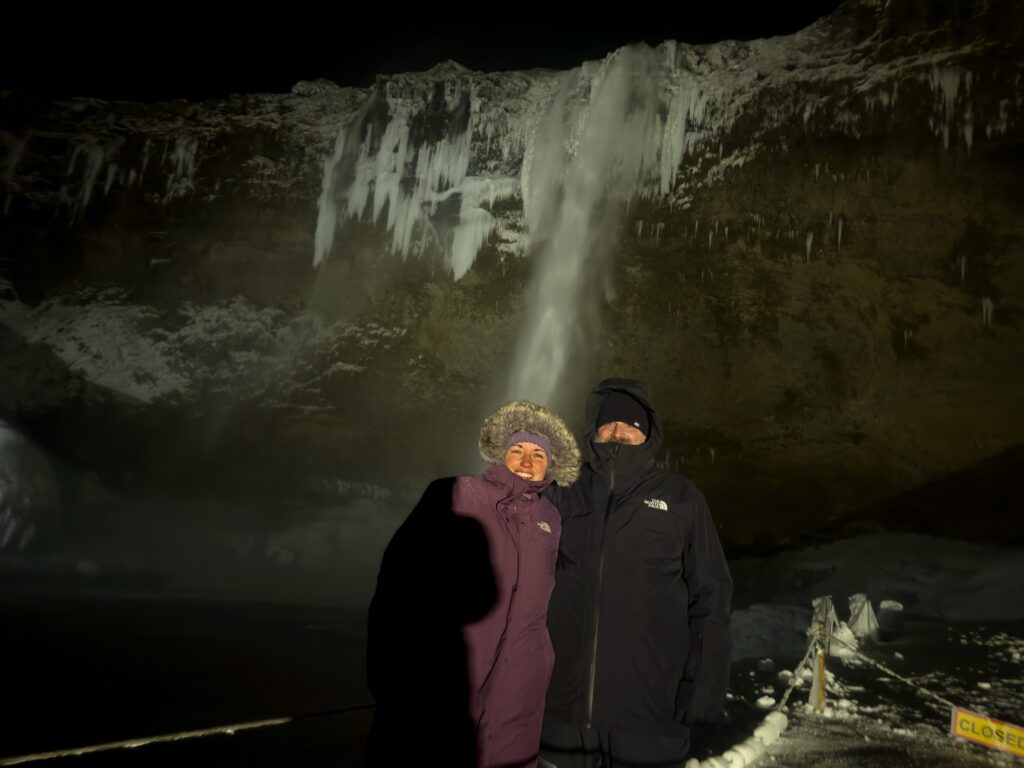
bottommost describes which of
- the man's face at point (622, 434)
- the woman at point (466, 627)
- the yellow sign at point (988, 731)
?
the yellow sign at point (988, 731)

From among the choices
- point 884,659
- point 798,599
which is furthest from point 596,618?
point 798,599

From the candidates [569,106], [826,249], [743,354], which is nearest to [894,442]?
[743,354]

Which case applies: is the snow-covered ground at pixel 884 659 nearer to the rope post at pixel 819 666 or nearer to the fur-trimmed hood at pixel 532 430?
the rope post at pixel 819 666

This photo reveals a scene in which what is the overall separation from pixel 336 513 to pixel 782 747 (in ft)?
45.7

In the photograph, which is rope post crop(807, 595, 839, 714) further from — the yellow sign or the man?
the man

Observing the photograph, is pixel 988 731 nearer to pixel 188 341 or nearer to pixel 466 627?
pixel 466 627

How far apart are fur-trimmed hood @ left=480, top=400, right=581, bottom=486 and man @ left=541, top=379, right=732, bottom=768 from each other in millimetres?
144

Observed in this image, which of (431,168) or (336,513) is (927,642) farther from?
(336,513)

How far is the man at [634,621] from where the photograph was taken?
77.1 inches

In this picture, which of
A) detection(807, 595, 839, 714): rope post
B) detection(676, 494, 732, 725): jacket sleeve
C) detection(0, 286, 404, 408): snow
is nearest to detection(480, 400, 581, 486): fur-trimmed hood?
detection(676, 494, 732, 725): jacket sleeve

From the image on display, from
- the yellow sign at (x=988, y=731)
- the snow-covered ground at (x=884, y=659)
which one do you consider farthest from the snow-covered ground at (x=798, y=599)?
the yellow sign at (x=988, y=731)

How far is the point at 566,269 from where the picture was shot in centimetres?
1255

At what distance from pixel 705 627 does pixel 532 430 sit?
950 mm

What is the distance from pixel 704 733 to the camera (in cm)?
391
